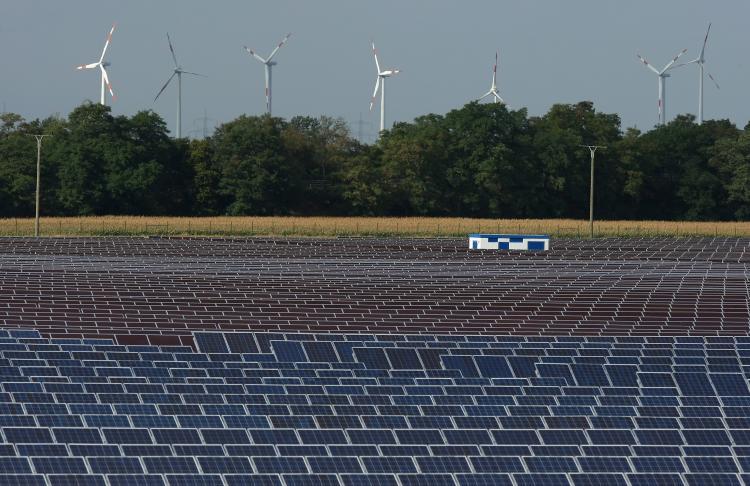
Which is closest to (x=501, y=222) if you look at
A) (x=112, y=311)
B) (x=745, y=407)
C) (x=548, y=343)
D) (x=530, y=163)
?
(x=530, y=163)

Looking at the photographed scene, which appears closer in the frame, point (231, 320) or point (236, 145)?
point (231, 320)

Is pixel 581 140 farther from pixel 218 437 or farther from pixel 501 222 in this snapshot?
pixel 218 437

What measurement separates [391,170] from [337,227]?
2073cm

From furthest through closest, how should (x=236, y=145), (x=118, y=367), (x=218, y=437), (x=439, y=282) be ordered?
(x=236, y=145), (x=439, y=282), (x=118, y=367), (x=218, y=437)

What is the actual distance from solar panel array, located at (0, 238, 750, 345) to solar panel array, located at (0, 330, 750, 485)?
20.0ft

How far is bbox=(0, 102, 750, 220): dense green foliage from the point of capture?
409 ft

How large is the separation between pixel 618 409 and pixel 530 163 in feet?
359

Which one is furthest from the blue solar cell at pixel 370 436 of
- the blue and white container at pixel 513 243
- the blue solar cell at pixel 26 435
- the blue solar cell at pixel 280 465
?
the blue and white container at pixel 513 243

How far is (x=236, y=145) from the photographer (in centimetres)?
13088

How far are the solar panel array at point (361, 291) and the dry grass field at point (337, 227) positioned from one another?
18466mm

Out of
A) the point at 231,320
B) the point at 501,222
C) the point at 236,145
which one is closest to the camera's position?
the point at 231,320

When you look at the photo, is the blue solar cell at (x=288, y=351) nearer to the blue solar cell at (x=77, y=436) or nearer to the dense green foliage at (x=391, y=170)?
the blue solar cell at (x=77, y=436)

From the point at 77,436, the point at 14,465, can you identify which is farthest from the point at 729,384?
the point at 14,465

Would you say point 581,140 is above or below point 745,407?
above
